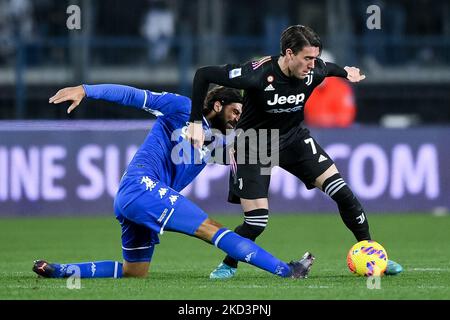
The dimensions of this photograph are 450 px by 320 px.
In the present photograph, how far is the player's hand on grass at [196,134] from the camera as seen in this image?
793cm

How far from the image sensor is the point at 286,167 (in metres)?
9.01

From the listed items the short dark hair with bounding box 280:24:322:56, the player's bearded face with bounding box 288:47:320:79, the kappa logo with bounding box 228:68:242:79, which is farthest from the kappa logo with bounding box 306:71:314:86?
the kappa logo with bounding box 228:68:242:79

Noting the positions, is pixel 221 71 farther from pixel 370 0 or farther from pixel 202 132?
pixel 370 0

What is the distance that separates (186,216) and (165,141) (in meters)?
0.77

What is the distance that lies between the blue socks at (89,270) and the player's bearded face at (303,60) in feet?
6.77

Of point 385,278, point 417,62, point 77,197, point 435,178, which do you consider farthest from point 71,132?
point 385,278

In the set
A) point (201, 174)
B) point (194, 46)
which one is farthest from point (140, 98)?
point (194, 46)

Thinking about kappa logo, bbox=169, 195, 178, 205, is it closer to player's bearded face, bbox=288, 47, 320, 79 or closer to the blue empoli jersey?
the blue empoli jersey

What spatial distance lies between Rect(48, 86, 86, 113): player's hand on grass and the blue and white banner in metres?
7.54

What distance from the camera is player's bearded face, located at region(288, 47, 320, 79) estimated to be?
8.27 metres

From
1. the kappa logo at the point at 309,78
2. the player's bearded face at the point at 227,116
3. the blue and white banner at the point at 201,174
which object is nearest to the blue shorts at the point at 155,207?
the player's bearded face at the point at 227,116

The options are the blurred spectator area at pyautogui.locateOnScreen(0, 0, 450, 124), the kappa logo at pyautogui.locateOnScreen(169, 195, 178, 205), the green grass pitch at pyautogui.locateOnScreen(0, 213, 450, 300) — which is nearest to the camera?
the green grass pitch at pyautogui.locateOnScreen(0, 213, 450, 300)

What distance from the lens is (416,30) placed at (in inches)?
864

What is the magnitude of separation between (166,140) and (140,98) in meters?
0.38
